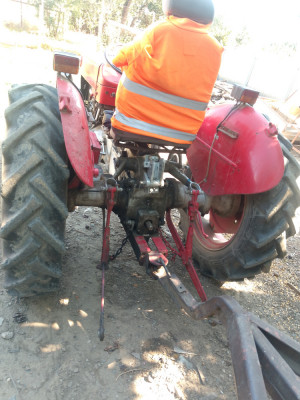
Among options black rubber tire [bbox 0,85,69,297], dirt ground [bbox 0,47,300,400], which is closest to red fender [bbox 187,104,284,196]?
dirt ground [bbox 0,47,300,400]

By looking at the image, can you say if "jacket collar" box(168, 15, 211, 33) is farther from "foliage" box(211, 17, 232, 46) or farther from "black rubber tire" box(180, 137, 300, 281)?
"foliage" box(211, 17, 232, 46)

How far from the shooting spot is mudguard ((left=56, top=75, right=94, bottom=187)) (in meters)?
1.90

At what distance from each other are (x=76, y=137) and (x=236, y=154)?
1265 mm

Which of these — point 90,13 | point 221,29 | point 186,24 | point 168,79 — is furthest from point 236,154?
point 221,29

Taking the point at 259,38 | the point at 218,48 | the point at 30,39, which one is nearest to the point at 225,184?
the point at 218,48

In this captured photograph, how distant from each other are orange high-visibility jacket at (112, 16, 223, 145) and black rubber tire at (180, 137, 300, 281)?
2.54 ft

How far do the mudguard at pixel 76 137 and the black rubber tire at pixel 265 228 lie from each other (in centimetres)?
129

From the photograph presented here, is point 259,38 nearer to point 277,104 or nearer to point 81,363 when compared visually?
point 277,104

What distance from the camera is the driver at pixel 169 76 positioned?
2.01 metres

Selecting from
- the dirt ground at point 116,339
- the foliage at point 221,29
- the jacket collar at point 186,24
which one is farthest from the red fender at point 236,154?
the foliage at point 221,29

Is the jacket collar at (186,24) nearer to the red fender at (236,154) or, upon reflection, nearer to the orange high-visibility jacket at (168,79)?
the orange high-visibility jacket at (168,79)

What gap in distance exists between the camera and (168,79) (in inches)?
81.7

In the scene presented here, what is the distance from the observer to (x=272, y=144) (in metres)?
2.37

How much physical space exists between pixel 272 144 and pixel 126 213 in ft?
4.02
